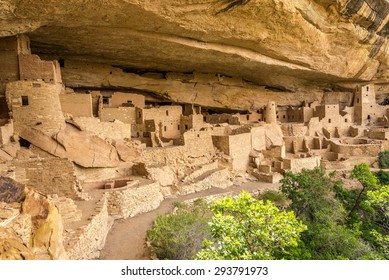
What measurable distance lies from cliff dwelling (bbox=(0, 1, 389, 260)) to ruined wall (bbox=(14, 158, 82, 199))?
0.02 m

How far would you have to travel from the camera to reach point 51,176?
8164mm

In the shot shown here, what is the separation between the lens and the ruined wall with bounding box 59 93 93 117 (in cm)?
1134

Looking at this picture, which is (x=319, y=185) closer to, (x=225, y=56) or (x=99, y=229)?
(x=225, y=56)

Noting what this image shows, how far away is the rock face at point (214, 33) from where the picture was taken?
9297 mm

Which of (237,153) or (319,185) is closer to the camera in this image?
(319,185)

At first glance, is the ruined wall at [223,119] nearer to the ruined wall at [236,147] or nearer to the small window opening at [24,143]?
the ruined wall at [236,147]

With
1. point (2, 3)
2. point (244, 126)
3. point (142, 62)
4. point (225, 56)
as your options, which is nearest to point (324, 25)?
point (225, 56)

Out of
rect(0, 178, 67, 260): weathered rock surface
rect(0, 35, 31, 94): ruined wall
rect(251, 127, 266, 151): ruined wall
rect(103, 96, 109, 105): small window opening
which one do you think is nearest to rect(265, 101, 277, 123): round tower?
rect(251, 127, 266, 151): ruined wall

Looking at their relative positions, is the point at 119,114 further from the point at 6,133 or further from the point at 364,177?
the point at 364,177

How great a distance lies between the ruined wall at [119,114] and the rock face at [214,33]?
223 centimetres

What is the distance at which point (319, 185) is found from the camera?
12070mm

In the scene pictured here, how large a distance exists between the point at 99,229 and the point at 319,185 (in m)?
8.09

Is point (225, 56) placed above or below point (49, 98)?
above

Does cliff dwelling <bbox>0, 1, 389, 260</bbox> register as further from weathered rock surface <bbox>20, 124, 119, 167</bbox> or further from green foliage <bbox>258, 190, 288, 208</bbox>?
green foliage <bbox>258, 190, 288, 208</bbox>
